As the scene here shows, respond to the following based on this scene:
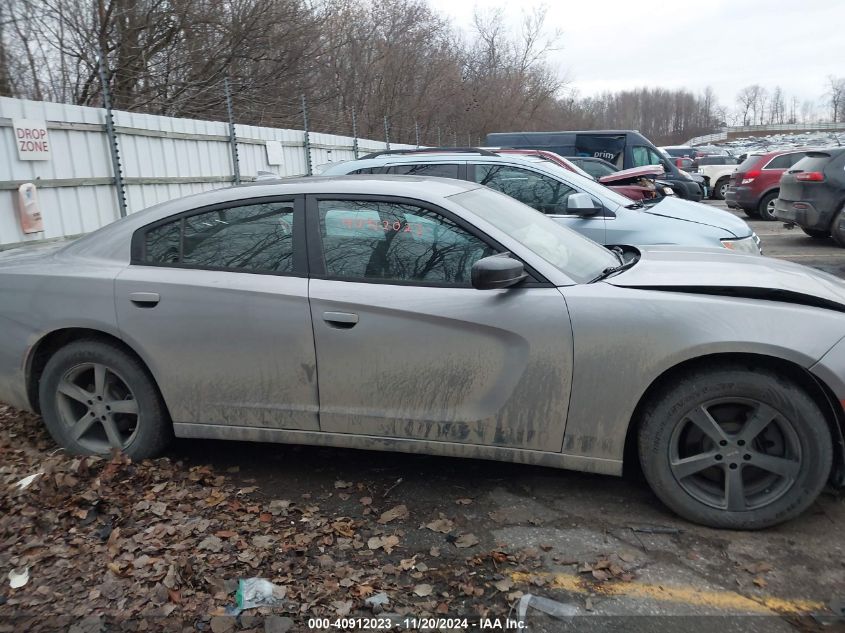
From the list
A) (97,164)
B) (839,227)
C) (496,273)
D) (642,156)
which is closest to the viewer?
(496,273)

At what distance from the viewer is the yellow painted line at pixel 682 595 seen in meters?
2.55

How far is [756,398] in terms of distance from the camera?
2.93 m

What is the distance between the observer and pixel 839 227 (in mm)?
10766

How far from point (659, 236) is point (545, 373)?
3.89 metres

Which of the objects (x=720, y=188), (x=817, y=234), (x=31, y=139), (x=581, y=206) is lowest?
(x=720, y=188)

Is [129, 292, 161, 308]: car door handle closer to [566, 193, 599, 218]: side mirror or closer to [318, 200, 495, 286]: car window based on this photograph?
[318, 200, 495, 286]: car window

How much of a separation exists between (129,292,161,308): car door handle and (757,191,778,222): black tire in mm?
15695

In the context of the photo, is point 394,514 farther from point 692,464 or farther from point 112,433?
Result: point 112,433

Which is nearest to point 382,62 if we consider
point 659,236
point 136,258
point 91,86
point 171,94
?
point 171,94

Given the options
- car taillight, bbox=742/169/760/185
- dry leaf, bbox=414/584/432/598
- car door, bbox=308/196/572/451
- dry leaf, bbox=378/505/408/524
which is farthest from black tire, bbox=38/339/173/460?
car taillight, bbox=742/169/760/185

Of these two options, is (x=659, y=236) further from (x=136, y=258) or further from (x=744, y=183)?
(x=744, y=183)

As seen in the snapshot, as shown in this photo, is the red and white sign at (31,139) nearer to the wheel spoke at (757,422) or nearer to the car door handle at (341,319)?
the car door handle at (341,319)

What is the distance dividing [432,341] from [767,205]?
15.6m

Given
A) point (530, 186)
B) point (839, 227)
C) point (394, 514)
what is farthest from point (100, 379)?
point (839, 227)
